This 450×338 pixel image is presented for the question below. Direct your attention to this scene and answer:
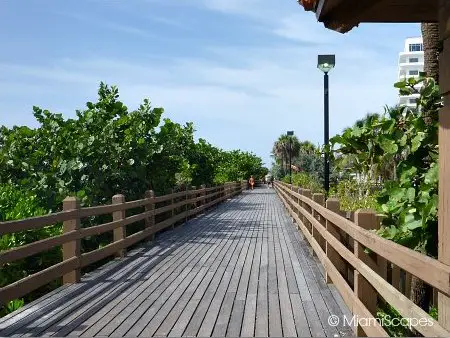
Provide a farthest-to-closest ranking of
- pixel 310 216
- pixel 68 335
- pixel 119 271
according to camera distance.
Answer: pixel 310 216, pixel 119 271, pixel 68 335

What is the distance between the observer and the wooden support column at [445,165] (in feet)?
10.4

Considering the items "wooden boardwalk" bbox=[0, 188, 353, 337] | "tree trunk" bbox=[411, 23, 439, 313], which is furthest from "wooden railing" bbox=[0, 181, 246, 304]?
"tree trunk" bbox=[411, 23, 439, 313]

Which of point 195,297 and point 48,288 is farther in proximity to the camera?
point 48,288

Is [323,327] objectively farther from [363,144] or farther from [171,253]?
[171,253]

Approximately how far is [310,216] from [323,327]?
4.84 metres

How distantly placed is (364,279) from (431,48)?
10.6 feet

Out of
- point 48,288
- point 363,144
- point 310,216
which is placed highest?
point 363,144

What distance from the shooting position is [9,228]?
17.7 feet

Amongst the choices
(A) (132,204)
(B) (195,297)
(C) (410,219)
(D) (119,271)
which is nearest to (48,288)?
(D) (119,271)

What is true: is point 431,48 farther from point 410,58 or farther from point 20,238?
point 410,58

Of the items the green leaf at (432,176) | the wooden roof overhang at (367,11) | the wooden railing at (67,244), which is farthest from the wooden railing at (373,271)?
the wooden railing at (67,244)

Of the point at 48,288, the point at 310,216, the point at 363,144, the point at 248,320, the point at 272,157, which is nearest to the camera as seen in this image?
the point at 248,320

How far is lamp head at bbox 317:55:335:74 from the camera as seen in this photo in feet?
47.4

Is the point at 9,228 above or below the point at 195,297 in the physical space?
above
